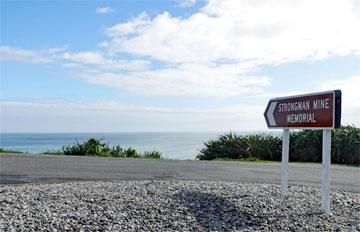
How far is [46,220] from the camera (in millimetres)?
6168

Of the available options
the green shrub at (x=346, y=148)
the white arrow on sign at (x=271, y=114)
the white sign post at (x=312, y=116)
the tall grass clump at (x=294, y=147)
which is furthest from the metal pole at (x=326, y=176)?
the green shrub at (x=346, y=148)

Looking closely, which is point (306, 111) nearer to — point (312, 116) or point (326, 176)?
point (312, 116)

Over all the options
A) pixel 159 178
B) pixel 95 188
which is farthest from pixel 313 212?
pixel 159 178

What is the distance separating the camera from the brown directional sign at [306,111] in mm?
7062

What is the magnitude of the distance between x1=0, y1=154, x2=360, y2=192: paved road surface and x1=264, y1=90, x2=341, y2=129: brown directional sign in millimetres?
2649

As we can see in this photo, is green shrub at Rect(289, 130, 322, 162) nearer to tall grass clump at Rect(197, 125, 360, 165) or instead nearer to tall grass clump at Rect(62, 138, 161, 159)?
tall grass clump at Rect(197, 125, 360, 165)

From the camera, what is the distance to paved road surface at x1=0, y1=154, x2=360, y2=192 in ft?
35.5

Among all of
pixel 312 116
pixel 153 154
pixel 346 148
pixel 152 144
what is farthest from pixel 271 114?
pixel 152 144

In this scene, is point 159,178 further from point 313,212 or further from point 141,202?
point 313,212

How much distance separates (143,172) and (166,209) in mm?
5177

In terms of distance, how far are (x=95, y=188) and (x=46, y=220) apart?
238 cm

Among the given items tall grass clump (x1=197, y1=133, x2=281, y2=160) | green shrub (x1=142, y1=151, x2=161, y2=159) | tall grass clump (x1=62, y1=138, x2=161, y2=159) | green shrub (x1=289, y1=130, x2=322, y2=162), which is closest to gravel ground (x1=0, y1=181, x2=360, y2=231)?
tall grass clump (x1=62, y1=138, x2=161, y2=159)

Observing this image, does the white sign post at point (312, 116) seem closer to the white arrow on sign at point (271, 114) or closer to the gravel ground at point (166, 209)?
the white arrow on sign at point (271, 114)

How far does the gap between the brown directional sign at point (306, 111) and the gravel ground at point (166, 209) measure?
1.25 meters
